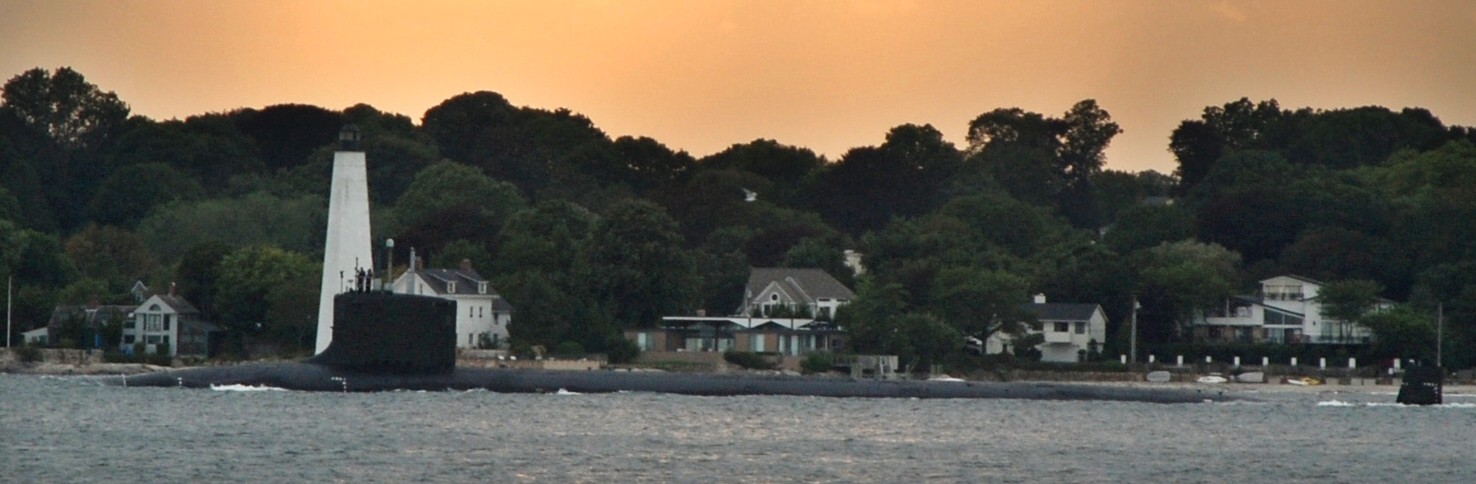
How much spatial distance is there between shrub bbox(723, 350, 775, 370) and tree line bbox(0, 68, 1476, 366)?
3404 mm

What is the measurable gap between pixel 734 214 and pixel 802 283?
21.5 m

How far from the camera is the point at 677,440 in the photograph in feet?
140

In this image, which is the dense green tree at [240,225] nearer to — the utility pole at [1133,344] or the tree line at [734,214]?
the tree line at [734,214]

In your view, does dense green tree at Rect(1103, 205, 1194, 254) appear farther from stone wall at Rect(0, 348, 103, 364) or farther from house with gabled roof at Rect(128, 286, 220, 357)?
stone wall at Rect(0, 348, 103, 364)

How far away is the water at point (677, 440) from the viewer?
3681cm

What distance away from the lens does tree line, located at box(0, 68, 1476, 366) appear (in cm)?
7819

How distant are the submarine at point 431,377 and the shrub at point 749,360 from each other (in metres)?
17.9

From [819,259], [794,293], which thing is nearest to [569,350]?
[794,293]

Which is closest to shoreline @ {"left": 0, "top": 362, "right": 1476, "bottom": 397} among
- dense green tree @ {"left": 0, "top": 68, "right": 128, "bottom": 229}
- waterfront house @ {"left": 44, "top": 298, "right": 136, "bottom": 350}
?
waterfront house @ {"left": 44, "top": 298, "right": 136, "bottom": 350}

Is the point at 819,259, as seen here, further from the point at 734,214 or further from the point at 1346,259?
the point at 1346,259

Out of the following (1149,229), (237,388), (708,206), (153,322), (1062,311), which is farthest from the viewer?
(708,206)

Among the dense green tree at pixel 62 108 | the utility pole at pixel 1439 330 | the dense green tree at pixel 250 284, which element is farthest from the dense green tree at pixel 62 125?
the utility pole at pixel 1439 330

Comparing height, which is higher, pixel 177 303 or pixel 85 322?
pixel 177 303

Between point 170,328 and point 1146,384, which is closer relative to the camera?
point 1146,384
